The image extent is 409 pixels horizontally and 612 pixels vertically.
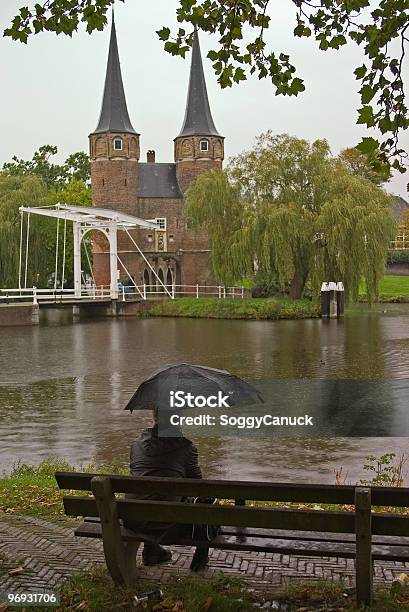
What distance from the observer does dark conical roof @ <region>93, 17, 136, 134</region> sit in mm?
46781

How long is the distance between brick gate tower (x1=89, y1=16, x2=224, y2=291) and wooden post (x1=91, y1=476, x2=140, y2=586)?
44728mm

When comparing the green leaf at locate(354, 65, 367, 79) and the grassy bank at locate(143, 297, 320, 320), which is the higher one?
the green leaf at locate(354, 65, 367, 79)

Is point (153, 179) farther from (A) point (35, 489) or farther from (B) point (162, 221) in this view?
(A) point (35, 489)

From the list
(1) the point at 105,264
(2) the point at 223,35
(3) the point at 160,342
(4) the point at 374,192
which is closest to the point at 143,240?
(1) the point at 105,264

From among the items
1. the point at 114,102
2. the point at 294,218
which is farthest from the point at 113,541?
the point at 114,102

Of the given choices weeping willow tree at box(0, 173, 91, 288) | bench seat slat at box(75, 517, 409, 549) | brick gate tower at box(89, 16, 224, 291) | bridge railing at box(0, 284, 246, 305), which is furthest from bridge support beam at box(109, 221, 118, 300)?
bench seat slat at box(75, 517, 409, 549)

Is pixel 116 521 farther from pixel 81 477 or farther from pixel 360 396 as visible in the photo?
pixel 360 396

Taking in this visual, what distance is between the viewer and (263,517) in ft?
10.6

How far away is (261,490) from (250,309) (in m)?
A: 30.7

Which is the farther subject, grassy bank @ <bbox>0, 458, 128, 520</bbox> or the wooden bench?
grassy bank @ <bbox>0, 458, 128, 520</bbox>

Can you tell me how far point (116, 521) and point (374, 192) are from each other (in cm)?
3009

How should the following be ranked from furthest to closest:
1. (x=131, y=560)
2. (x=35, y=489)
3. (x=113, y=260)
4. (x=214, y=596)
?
(x=113, y=260) < (x=35, y=489) < (x=131, y=560) < (x=214, y=596)

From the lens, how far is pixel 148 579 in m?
3.74

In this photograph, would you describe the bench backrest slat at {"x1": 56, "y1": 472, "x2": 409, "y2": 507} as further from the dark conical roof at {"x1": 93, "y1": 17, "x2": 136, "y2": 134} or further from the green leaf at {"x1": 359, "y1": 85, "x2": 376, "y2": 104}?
the dark conical roof at {"x1": 93, "y1": 17, "x2": 136, "y2": 134}
